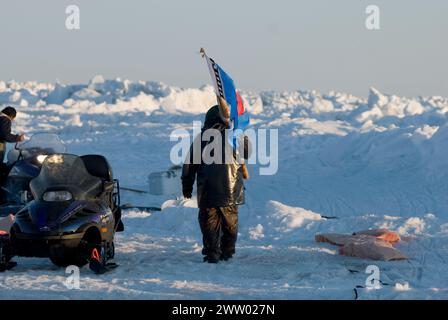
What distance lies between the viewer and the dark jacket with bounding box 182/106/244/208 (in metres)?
8.66

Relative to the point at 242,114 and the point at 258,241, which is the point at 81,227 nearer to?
the point at 242,114

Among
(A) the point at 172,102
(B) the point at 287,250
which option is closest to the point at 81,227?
(B) the point at 287,250

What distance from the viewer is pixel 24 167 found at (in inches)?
470

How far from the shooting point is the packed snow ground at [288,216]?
7172 millimetres

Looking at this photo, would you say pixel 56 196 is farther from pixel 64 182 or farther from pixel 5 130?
pixel 5 130

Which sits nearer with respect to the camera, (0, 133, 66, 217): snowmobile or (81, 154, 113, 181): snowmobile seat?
(81, 154, 113, 181): snowmobile seat

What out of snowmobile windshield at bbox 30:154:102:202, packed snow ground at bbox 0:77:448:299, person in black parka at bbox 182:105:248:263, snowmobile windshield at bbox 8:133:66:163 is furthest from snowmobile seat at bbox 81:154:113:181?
snowmobile windshield at bbox 8:133:66:163

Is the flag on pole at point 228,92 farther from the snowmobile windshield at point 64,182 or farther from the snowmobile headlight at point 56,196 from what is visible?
the snowmobile headlight at point 56,196

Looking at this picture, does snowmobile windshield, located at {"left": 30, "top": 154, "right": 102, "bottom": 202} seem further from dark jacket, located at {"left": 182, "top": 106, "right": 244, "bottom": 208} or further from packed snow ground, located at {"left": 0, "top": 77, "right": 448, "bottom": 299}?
dark jacket, located at {"left": 182, "top": 106, "right": 244, "bottom": 208}

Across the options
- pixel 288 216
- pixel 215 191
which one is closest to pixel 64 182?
pixel 215 191

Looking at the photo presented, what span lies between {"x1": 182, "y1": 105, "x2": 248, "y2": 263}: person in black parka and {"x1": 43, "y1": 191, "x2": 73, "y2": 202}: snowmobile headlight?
1250mm

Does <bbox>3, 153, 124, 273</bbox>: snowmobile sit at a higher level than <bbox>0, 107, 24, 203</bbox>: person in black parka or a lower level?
lower

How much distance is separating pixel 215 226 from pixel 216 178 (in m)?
0.50
